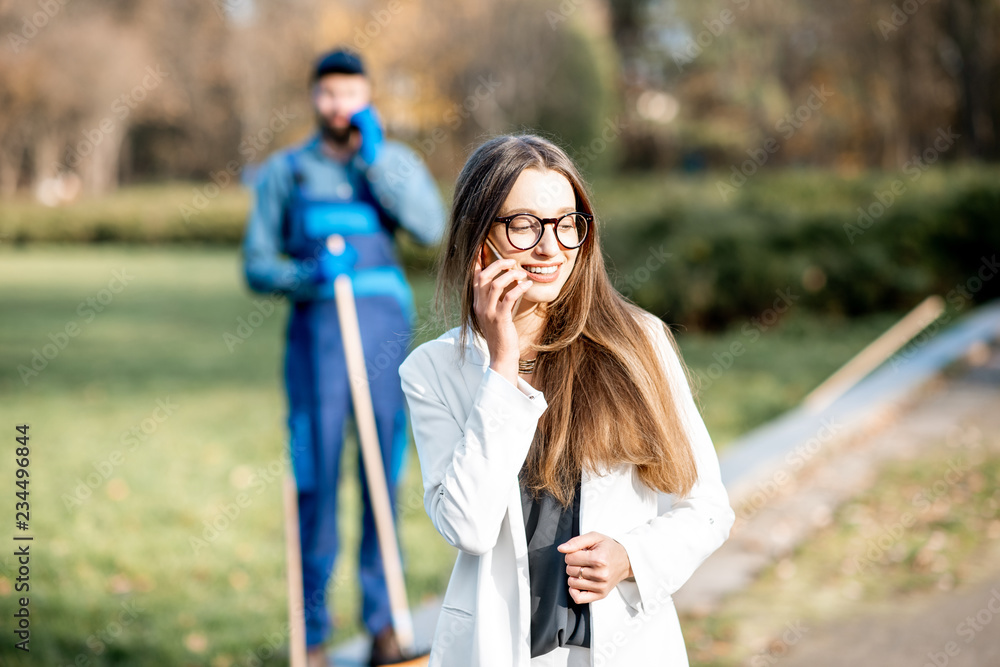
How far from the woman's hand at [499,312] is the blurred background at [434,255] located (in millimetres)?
430

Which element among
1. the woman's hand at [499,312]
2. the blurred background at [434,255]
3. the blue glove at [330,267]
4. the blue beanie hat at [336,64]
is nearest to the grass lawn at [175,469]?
the blurred background at [434,255]

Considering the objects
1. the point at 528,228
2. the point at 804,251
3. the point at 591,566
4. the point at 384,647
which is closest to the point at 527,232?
the point at 528,228

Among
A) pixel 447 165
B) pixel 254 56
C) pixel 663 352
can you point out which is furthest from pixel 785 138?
pixel 663 352

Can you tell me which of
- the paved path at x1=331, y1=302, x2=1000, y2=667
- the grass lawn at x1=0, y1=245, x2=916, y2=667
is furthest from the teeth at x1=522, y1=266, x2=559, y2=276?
the grass lawn at x1=0, y1=245, x2=916, y2=667

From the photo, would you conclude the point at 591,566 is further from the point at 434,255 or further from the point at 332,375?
the point at 434,255

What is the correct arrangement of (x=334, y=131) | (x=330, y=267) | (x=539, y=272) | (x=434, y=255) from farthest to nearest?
(x=434, y=255) < (x=334, y=131) < (x=330, y=267) < (x=539, y=272)

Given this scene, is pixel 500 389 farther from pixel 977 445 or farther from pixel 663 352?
pixel 977 445

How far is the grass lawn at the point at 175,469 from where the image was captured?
4383mm

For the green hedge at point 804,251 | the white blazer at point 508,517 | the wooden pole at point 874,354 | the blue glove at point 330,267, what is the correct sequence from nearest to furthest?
the white blazer at point 508,517, the blue glove at point 330,267, the wooden pole at point 874,354, the green hedge at point 804,251

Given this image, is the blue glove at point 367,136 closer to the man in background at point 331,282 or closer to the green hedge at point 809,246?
the man in background at point 331,282

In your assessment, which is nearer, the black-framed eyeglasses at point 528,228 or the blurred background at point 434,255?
the black-framed eyeglasses at point 528,228

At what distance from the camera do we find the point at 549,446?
74.0 inches

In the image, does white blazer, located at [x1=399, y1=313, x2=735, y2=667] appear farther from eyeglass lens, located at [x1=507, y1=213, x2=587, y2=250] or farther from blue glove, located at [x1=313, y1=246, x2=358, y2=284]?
blue glove, located at [x1=313, y1=246, x2=358, y2=284]

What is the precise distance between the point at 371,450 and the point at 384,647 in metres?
0.83
